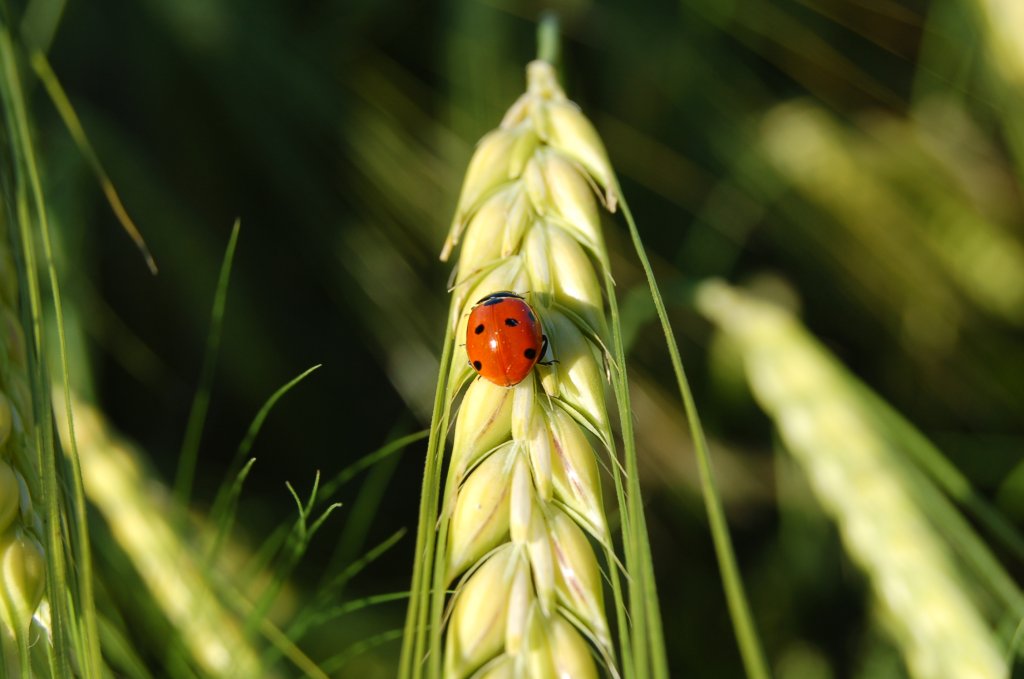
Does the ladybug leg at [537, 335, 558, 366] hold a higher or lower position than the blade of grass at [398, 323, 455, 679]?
higher

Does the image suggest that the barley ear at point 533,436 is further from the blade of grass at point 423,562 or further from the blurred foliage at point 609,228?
the blurred foliage at point 609,228

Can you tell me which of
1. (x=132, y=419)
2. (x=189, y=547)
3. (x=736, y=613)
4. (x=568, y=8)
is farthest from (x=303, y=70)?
(x=736, y=613)

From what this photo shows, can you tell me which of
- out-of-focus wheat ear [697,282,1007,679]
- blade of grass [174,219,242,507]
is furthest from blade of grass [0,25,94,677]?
out-of-focus wheat ear [697,282,1007,679]

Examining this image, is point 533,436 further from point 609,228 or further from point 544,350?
point 609,228

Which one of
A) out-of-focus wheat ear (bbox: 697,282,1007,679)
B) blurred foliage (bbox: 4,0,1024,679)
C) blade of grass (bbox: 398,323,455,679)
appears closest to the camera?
blade of grass (bbox: 398,323,455,679)

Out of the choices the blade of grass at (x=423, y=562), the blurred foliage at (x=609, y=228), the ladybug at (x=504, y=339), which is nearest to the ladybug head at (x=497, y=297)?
the ladybug at (x=504, y=339)

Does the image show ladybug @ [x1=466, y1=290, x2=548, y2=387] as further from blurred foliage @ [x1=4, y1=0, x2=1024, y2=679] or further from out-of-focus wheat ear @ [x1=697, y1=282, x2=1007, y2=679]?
blurred foliage @ [x1=4, y1=0, x2=1024, y2=679]

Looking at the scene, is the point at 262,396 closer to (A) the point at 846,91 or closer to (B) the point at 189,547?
(B) the point at 189,547

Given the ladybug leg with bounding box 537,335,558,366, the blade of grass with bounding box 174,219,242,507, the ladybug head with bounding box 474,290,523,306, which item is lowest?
the blade of grass with bounding box 174,219,242,507
